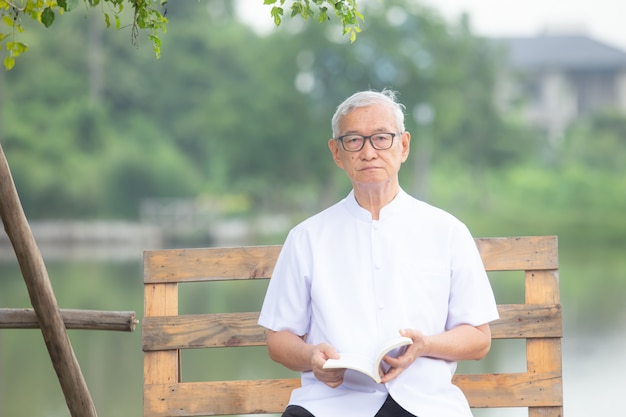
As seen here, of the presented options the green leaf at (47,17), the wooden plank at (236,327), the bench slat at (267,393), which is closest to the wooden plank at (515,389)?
the bench slat at (267,393)

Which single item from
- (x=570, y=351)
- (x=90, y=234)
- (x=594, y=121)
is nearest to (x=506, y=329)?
(x=570, y=351)

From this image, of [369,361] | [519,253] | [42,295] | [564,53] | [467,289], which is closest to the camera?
[369,361]

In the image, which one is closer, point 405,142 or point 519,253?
point 405,142

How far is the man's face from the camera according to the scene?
2.72 metres

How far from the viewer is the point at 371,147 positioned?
8.90 ft

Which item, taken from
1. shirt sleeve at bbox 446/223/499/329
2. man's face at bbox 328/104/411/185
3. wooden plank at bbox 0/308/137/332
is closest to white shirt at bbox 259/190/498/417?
shirt sleeve at bbox 446/223/499/329

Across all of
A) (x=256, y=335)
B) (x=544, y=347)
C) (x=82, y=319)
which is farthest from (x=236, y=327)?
(x=544, y=347)

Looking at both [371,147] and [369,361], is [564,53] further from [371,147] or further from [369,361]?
[369,361]

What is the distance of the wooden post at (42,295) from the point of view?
10.5 ft

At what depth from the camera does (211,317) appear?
10.5 ft

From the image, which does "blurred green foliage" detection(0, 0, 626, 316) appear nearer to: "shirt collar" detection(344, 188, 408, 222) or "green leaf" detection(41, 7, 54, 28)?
"green leaf" detection(41, 7, 54, 28)

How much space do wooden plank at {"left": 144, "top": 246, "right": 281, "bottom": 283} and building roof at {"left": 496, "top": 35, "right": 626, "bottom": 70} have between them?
43071 mm

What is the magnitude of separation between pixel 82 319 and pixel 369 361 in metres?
1.16

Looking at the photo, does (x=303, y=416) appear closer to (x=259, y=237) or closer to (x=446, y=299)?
(x=446, y=299)
